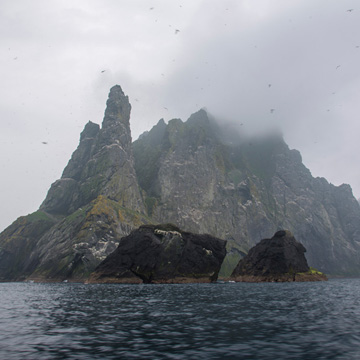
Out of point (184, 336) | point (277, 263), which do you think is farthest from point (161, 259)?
point (184, 336)

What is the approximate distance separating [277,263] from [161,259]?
46325 millimetres

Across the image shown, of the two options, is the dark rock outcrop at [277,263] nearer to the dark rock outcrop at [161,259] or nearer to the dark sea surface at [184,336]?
the dark rock outcrop at [161,259]

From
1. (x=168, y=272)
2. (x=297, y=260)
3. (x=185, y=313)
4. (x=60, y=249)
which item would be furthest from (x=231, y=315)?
(x=60, y=249)

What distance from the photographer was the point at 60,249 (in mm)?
193750

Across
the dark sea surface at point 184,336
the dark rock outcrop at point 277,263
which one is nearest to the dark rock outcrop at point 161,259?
the dark rock outcrop at point 277,263

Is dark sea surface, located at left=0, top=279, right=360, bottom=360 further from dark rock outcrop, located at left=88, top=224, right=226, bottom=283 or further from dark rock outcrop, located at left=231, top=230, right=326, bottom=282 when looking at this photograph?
dark rock outcrop, located at left=231, top=230, right=326, bottom=282

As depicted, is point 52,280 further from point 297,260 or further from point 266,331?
point 266,331

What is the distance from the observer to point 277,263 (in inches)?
5221

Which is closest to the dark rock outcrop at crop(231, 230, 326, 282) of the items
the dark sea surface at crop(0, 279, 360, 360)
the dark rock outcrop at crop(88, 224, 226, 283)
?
the dark rock outcrop at crop(88, 224, 226, 283)

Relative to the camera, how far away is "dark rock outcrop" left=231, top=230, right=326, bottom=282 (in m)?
130

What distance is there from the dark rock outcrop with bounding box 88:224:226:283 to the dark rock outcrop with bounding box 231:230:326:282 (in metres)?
17.9

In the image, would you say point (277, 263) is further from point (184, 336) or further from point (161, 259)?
point (184, 336)

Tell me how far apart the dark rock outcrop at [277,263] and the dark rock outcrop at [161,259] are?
17862 mm

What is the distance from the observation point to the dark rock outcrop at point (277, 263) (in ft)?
427
